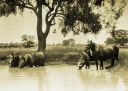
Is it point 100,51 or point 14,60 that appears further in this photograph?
point 14,60

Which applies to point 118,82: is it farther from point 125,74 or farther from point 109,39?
point 109,39

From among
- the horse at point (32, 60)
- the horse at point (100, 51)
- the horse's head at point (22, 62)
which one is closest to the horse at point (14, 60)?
the horse at point (32, 60)

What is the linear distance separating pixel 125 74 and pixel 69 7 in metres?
16.9

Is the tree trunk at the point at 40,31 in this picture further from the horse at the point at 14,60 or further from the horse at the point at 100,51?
the horse at the point at 100,51

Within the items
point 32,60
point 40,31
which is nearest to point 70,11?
point 40,31

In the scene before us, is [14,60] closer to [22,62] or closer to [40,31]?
[22,62]

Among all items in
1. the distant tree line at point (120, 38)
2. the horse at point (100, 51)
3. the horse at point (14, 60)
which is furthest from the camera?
the distant tree line at point (120, 38)

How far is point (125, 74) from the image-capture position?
2117 cm

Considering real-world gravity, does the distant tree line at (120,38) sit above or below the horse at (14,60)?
above

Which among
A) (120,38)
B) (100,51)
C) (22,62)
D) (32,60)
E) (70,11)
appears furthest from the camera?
(120,38)

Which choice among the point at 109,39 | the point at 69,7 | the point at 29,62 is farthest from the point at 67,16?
the point at 109,39

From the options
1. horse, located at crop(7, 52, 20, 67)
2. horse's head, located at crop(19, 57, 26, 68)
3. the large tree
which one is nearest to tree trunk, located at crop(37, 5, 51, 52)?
the large tree

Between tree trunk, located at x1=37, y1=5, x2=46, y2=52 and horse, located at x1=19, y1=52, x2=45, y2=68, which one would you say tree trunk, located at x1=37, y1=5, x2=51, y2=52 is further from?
horse, located at x1=19, y1=52, x2=45, y2=68

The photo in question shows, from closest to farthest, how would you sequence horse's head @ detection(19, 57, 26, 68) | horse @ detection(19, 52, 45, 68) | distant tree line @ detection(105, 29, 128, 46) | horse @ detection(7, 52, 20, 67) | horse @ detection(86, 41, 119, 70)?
horse @ detection(86, 41, 119, 70) < horse's head @ detection(19, 57, 26, 68) < horse @ detection(19, 52, 45, 68) < horse @ detection(7, 52, 20, 67) < distant tree line @ detection(105, 29, 128, 46)
